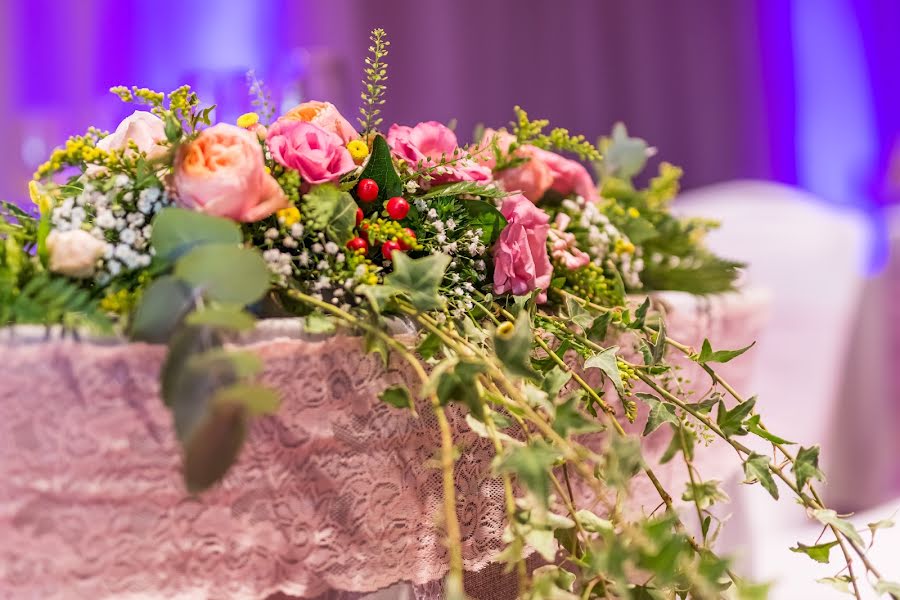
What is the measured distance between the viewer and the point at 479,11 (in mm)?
3727

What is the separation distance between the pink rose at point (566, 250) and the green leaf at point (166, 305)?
1.47 feet

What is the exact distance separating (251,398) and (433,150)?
41 centimetres

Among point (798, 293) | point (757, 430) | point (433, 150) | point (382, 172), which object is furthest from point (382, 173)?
point (798, 293)

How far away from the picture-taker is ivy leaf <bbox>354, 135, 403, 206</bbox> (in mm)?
807

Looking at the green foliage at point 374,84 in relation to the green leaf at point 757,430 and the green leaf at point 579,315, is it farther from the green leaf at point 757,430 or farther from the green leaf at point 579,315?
the green leaf at point 757,430

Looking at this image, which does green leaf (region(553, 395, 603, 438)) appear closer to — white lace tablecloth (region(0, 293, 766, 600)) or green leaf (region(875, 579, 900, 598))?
white lace tablecloth (region(0, 293, 766, 600))

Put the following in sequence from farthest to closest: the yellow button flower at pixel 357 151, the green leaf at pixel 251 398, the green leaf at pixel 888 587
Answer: the yellow button flower at pixel 357 151 → the green leaf at pixel 888 587 → the green leaf at pixel 251 398

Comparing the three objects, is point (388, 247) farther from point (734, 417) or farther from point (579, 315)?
point (734, 417)

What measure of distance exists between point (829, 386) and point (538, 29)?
2287 millimetres

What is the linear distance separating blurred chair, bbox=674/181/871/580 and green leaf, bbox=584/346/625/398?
128 centimetres

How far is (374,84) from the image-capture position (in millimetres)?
824

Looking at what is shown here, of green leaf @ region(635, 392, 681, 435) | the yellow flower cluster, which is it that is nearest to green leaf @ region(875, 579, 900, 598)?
green leaf @ region(635, 392, 681, 435)

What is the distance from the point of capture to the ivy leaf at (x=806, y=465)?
753mm

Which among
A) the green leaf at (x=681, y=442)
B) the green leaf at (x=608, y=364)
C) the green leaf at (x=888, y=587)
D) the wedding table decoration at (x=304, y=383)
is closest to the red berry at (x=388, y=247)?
the wedding table decoration at (x=304, y=383)
